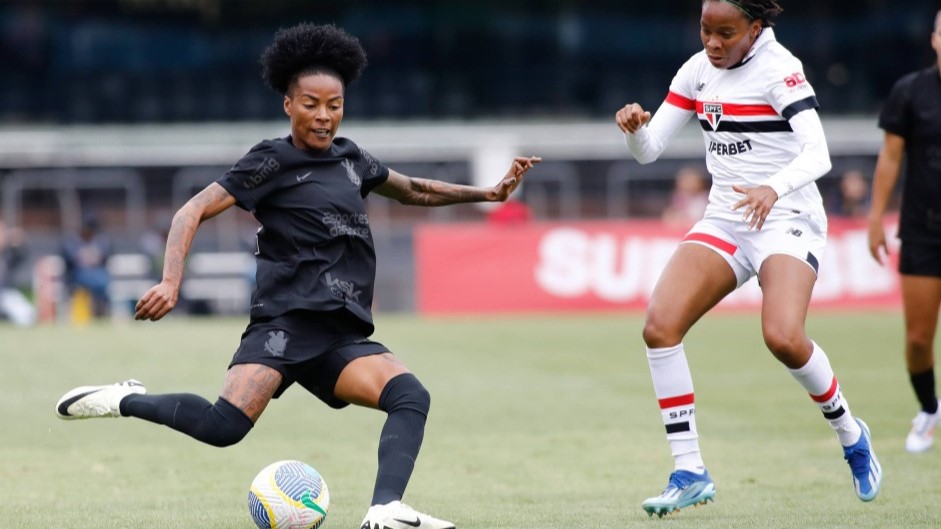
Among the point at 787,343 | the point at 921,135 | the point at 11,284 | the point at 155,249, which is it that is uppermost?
the point at 921,135

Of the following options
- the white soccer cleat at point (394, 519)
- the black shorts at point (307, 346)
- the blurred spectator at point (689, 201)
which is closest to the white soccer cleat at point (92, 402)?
the black shorts at point (307, 346)

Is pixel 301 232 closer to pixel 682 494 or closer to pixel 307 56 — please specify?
pixel 307 56

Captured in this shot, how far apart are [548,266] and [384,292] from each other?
19.7 ft

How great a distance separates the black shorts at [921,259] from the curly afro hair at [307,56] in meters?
4.15

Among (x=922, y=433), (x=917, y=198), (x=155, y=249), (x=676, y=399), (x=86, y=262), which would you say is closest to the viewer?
(x=676, y=399)

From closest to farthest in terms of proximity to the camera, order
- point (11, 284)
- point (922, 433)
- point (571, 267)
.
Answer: point (922, 433) → point (571, 267) → point (11, 284)

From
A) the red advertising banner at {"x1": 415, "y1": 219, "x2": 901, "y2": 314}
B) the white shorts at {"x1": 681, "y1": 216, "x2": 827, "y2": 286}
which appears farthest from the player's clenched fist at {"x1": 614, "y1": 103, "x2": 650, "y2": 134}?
the red advertising banner at {"x1": 415, "y1": 219, "x2": 901, "y2": 314}

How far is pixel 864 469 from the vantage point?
6.79 meters

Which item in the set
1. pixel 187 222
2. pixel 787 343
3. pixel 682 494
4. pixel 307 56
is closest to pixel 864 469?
pixel 787 343

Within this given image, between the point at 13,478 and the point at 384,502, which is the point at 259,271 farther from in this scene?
the point at 13,478

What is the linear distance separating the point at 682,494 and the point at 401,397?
1425 mm

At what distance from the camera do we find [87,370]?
14297 mm

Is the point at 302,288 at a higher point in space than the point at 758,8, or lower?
lower

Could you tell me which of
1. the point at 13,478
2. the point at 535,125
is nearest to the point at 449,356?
the point at 13,478
